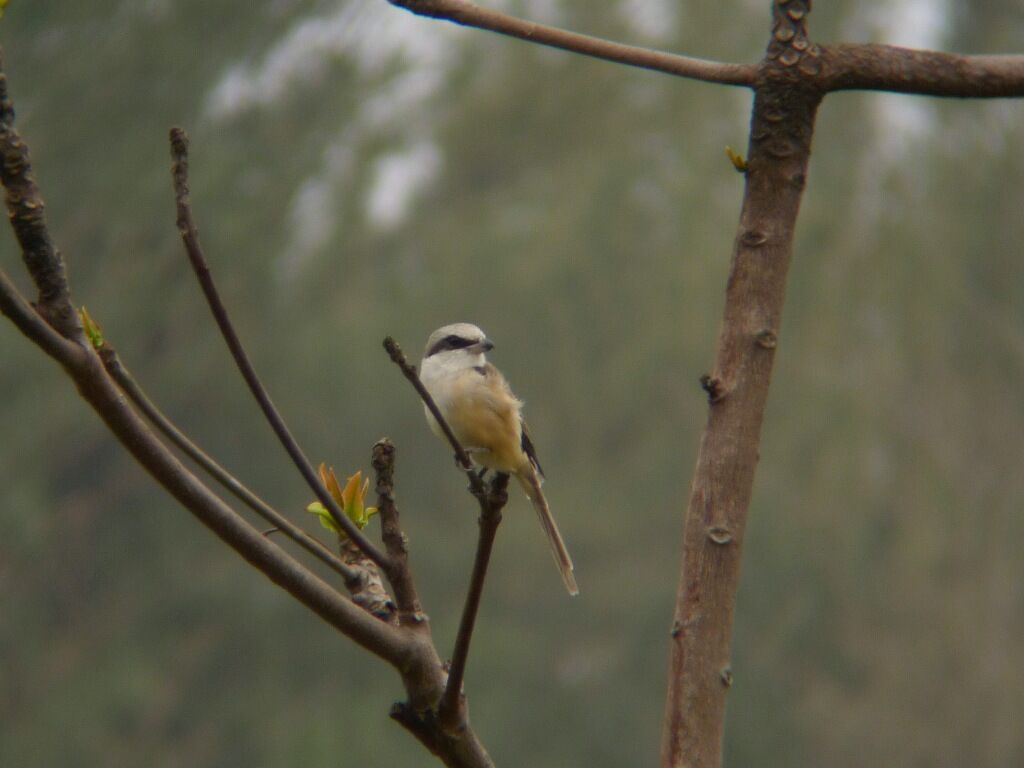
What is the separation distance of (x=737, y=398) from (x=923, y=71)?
1.11 ft

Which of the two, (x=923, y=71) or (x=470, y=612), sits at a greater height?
(x=923, y=71)

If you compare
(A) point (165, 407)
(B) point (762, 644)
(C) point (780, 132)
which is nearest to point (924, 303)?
(B) point (762, 644)

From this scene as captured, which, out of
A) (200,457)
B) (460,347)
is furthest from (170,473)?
(460,347)

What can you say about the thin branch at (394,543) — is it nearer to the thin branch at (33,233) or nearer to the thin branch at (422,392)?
the thin branch at (422,392)

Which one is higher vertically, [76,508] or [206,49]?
[206,49]

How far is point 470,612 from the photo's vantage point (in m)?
1.08

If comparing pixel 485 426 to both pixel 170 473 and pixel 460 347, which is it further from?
pixel 170 473

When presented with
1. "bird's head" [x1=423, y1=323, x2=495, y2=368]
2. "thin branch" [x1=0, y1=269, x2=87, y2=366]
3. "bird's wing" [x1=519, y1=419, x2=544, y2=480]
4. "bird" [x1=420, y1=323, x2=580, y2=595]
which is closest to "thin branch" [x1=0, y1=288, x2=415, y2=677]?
"thin branch" [x1=0, y1=269, x2=87, y2=366]

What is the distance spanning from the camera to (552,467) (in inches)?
536

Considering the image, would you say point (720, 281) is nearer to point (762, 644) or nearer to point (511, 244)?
point (511, 244)

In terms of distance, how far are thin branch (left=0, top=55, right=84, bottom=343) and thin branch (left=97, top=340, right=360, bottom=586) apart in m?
0.06

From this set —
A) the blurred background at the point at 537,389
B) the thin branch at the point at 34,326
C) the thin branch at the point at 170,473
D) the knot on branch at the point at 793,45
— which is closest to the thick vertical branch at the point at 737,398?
the knot on branch at the point at 793,45

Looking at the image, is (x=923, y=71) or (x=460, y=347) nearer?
(x=923, y=71)

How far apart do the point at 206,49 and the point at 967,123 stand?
793 cm
